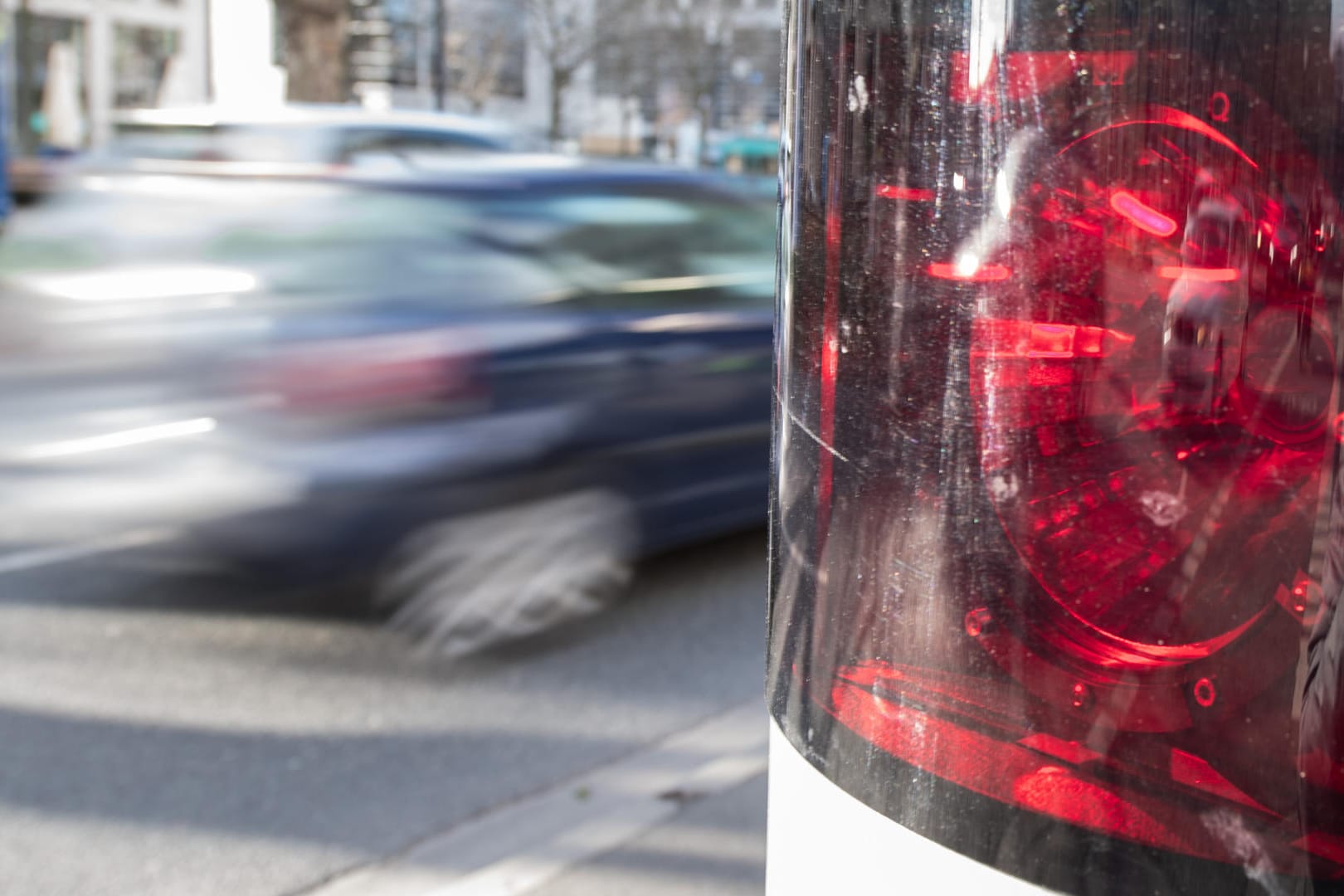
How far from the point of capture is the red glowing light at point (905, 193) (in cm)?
112

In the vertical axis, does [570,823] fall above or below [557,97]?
below

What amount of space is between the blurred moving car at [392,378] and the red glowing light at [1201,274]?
338cm

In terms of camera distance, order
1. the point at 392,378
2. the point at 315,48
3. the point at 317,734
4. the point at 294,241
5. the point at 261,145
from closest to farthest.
A: the point at 317,734
the point at 392,378
the point at 294,241
the point at 261,145
the point at 315,48

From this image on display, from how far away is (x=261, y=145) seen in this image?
5656 millimetres

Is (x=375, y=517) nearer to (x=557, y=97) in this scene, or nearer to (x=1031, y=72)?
(x=1031, y=72)

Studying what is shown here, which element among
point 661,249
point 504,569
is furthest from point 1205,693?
point 661,249

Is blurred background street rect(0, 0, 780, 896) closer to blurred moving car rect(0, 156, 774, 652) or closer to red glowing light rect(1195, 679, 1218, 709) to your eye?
blurred moving car rect(0, 156, 774, 652)

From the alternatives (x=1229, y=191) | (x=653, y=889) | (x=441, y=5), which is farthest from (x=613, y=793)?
(x=441, y=5)

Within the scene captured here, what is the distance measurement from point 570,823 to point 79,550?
234 centimetres

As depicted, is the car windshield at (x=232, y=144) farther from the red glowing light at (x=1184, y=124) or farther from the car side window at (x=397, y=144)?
the red glowing light at (x=1184, y=124)

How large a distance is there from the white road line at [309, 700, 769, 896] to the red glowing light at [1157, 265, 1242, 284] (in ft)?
8.31

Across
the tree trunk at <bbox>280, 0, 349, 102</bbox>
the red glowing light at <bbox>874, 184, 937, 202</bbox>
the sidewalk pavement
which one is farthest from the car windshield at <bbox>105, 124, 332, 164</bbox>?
the tree trunk at <bbox>280, 0, 349, 102</bbox>

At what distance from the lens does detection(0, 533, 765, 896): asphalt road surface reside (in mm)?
3395

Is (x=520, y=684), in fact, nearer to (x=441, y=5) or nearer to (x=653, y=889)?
(x=653, y=889)
